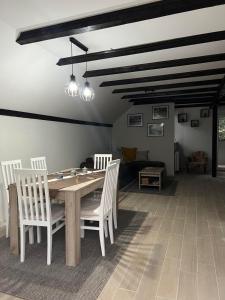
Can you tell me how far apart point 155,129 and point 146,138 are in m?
0.43

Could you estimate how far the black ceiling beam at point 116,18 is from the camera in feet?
6.73

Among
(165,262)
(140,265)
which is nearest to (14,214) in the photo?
(140,265)

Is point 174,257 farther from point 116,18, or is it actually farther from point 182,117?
point 182,117

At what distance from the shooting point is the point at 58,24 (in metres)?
2.51

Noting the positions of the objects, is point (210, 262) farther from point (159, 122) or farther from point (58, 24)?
point (159, 122)

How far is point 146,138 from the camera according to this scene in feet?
25.7

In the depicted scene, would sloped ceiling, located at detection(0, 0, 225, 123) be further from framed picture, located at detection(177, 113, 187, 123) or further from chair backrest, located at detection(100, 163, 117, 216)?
framed picture, located at detection(177, 113, 187, 123)

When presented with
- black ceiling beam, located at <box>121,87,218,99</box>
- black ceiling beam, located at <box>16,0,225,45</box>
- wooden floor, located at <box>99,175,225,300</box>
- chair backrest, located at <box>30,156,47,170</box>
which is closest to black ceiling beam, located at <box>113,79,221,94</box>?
black ceiling beam, located at <box>121,87,218,99</box>

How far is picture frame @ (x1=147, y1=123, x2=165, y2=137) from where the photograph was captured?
7.63 metres

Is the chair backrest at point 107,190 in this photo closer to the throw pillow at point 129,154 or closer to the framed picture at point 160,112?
the throw pillow at point 129,154

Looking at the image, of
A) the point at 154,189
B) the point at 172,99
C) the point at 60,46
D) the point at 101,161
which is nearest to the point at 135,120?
the point at 172,99

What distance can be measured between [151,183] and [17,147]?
3.32m

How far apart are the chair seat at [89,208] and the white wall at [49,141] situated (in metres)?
1.53

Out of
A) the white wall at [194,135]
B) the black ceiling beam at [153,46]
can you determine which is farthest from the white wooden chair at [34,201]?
the white wall at [194,135]
